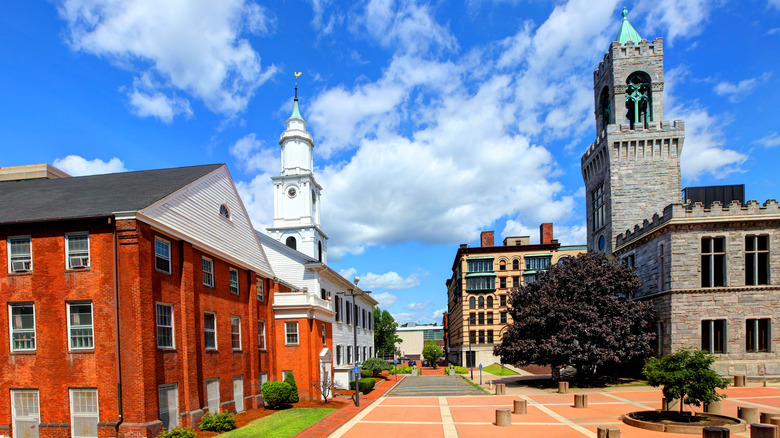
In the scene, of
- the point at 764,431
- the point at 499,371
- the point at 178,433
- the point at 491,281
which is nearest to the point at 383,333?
the point at 491,281

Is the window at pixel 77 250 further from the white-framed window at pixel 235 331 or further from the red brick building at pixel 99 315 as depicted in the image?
the white-framed window at pixel 235 331

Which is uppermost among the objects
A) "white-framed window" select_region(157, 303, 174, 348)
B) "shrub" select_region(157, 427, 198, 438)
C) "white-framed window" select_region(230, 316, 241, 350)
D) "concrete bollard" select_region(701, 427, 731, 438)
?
"white-framed window" select_region(157, 303, 174, 348)

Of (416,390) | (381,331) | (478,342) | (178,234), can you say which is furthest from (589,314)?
(381,331)

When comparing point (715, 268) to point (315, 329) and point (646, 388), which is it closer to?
point (646, 388)

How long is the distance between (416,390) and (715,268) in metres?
23.1

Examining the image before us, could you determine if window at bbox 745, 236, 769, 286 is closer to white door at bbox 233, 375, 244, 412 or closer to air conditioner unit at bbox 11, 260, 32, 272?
white door at bbox 233, 375, 244, 412

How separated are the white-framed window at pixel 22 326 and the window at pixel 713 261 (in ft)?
123

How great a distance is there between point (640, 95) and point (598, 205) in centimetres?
1081

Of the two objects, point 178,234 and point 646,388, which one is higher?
point 178,234

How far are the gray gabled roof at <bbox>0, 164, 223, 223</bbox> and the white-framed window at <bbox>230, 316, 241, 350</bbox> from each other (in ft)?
25.1

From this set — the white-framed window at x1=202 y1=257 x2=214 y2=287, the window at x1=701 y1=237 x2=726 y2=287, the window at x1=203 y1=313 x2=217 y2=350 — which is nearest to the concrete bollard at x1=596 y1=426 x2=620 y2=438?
the window at x1=203 y1=313 x2=217 y2=350

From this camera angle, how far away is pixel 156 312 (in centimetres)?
1795

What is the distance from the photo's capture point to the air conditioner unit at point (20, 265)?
17.6 meters

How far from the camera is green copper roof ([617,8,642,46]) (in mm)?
44987
